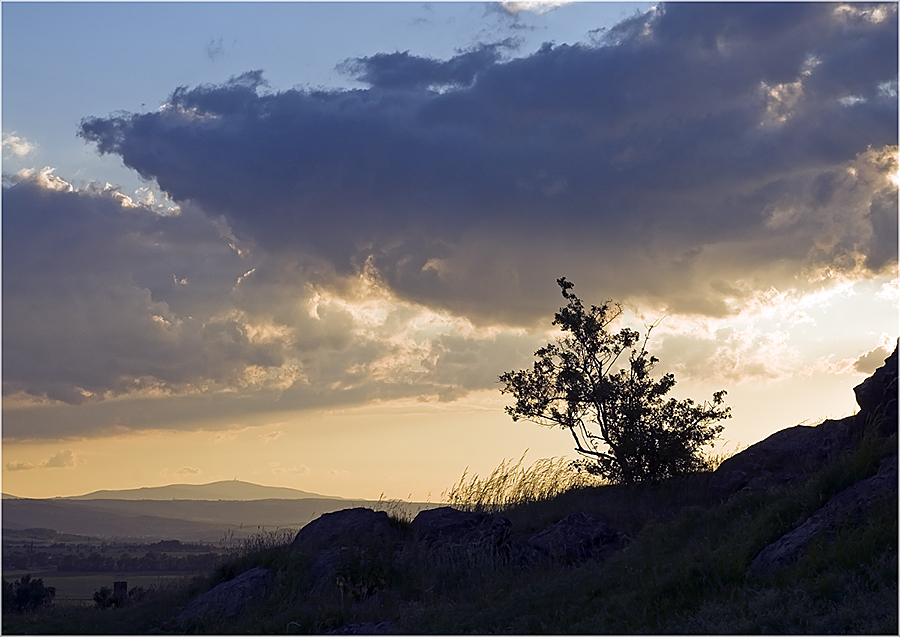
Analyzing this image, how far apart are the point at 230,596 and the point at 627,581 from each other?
373 inches

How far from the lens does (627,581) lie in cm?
1617

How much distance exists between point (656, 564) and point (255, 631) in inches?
325

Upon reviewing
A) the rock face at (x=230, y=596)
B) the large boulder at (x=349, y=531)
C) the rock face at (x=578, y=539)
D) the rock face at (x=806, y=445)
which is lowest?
the rock face at (x=230, y=596)

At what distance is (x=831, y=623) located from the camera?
1175cm

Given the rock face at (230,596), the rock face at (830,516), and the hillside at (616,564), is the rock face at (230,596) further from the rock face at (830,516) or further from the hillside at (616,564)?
the rock face at (830,516)

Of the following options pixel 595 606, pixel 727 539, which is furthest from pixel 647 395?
pixel 595 606

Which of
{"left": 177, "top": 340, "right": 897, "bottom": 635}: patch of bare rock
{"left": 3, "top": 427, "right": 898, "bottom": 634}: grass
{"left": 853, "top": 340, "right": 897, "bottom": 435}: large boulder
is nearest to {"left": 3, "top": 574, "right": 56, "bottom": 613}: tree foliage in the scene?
{"left": 3, "top": 427, "right": 898, "bottom": 634}: grass

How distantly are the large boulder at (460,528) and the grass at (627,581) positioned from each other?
0.46 metres

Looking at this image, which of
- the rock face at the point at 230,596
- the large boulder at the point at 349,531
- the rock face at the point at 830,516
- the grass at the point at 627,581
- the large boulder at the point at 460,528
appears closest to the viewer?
the grass at the point at 627,581

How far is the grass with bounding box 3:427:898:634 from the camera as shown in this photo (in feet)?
42.4

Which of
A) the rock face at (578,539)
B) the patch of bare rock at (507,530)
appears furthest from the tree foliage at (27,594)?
the rock face at (578,539)

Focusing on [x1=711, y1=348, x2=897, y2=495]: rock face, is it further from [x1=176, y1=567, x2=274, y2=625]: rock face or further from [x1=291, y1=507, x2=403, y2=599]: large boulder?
[x1=176, y1=567, x2=274, y2=625]: rock face

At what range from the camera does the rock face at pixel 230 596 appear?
20000 millimetres

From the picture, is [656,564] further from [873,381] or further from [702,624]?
[873,381]
